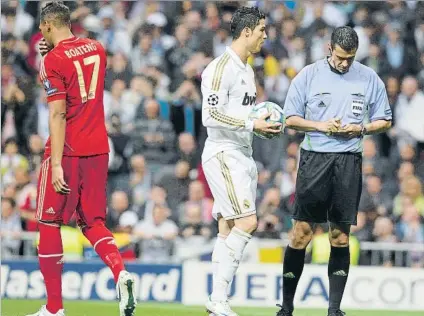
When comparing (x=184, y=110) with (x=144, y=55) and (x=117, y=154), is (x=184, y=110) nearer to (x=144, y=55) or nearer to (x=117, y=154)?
(x=117, y=154)

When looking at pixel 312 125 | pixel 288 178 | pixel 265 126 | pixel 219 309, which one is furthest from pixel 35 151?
pixel 265 126

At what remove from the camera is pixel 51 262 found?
10602 mm

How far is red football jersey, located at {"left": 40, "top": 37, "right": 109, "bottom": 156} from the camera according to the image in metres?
10.4

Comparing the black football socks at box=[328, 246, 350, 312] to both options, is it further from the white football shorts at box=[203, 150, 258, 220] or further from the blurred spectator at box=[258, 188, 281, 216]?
the blurred spectator at box=[258, 188, 281, 216]

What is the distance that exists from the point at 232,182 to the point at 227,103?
661 mm

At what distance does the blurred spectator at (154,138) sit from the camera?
19.2 metres

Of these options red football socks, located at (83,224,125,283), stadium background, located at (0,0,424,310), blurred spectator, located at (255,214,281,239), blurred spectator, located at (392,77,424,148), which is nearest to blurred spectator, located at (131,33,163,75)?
stadium background, located at (0,0,424,310)

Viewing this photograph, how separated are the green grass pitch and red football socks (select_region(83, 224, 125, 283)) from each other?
7.16 feet

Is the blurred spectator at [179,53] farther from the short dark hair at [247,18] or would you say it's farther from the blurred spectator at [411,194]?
the short dark hair at [247,18]

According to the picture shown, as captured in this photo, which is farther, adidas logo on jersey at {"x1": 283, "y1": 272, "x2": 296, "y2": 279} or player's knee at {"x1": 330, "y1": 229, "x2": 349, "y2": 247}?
adidas logo on jersey at {"x1": 283, "y1": 272, "x2": 296, "y2": 279}

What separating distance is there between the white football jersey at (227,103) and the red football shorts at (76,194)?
3.21 feet

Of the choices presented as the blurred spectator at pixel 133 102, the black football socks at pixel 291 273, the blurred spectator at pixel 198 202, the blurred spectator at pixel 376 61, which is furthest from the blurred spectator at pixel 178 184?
the black football socks at pixel 291 273

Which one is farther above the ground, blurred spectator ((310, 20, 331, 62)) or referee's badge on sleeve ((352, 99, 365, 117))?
blurred spectator ((310, 20, 331, 62))

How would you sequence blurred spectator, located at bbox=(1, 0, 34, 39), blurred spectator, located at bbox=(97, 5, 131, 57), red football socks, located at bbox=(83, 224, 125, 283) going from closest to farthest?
1. red football socks, located at bbox=(83, 224, 125, 283)
2. blurred spectator, located at bbox=(97, 5, 131, 57)
3. blurred spectator, located at bbox=(1, 0, 34, 39)
